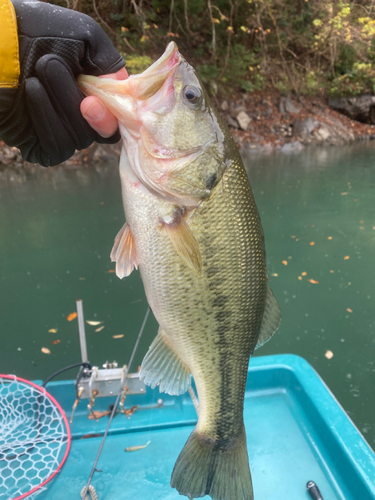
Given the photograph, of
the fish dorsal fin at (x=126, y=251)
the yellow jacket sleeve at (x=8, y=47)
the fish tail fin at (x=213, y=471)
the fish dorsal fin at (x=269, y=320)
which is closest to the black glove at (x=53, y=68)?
the yellow jacket sleeve at (x=8, y=47)

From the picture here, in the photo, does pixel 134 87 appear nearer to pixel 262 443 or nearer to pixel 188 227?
pixel 188 227

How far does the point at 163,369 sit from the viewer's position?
55.5 inches

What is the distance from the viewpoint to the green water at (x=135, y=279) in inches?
140

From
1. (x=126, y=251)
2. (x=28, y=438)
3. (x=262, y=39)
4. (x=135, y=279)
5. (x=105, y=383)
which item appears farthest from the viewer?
(x=262, y=39)

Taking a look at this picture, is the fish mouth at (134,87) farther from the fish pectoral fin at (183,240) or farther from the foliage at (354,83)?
the foliage at (354,83)

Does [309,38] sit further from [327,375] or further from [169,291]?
[169,291]

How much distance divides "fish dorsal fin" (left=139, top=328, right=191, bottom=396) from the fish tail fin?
0.72 feet

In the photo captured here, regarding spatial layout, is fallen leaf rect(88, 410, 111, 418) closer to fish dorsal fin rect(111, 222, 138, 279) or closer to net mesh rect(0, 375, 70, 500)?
net mesh rect(0, 375, 70, 500)

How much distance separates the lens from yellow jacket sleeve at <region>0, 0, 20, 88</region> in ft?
3.76

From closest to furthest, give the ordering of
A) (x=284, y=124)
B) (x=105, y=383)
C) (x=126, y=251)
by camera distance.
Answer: (x=126, y=251), (x=105, y=383), (x=284, y=124)

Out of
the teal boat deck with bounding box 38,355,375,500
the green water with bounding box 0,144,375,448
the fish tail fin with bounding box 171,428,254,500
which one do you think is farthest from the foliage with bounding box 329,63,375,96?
the fish tail fin with bounding box 171,428,254,500

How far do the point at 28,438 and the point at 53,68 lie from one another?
78.1 inches

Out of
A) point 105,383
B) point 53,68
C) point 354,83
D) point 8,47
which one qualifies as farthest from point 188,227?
point 354,83

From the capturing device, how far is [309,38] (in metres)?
16.6
